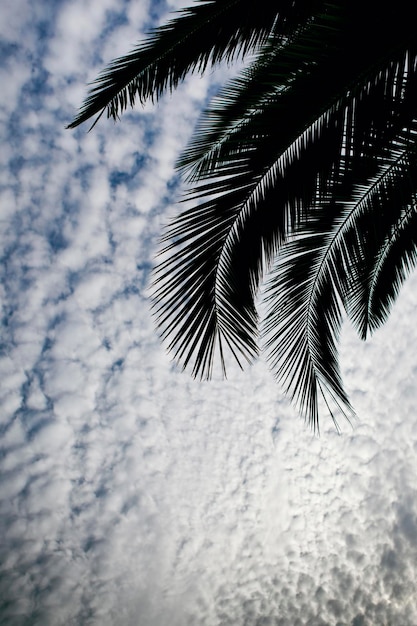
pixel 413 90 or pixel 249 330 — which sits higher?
pixel 413 90

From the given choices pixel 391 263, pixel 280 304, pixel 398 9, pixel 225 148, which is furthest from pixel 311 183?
pixel 391 263

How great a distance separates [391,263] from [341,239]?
104 cm

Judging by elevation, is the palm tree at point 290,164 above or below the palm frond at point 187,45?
below

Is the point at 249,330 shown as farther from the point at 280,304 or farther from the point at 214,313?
the point at 280,304

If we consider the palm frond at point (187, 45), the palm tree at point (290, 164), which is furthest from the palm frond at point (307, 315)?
the palm frond at point (187, 45)

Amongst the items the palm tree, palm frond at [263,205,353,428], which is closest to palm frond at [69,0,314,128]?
the palm tree

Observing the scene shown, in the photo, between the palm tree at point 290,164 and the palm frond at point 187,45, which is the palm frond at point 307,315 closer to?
the palm tree at point 290,164

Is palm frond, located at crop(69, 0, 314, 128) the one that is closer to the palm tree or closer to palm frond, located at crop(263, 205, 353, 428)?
the palm tree

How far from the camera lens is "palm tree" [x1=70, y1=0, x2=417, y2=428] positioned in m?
2.09

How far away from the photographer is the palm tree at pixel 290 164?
6.86 ft

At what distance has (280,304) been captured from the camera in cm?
346

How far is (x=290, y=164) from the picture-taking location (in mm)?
2475

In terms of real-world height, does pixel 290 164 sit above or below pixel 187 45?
below

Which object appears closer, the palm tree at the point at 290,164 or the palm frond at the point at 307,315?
the palm tree at the point at 290,164
